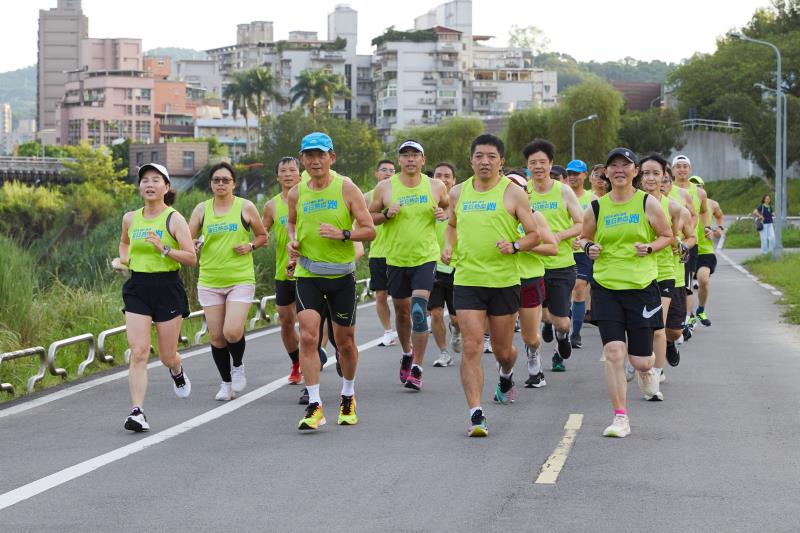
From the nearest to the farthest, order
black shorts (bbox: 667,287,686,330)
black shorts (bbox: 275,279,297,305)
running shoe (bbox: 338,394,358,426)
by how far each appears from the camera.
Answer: running shoe (bbox: 338,394,358,426) < black shorts (bbox: 275,279,297,305) < black shorts (bbox: 667,287,686,330)

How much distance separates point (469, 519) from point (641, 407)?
174 inches

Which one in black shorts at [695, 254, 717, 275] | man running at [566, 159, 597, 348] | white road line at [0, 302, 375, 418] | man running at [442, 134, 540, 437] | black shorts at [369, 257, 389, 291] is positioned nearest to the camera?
man running at [442, 134, 540, 437]

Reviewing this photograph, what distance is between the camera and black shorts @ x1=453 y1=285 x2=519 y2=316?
9.66 meters

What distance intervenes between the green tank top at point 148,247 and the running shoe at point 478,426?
2607 mm

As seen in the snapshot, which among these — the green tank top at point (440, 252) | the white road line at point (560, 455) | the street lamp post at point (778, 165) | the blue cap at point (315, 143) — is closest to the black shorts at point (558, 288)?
the green tank top at point (440, 252)

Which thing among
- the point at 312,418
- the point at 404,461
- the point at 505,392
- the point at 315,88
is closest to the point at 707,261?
the point at 505,392

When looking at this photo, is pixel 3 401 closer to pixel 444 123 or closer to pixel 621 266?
pixel 621 266

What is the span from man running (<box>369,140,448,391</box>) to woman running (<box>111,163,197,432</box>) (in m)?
2.36

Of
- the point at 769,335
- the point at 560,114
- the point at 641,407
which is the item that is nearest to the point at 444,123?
the point at 560,114

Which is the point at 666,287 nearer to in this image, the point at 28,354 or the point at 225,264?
the point at 225,264

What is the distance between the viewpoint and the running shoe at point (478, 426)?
9430 millimetres

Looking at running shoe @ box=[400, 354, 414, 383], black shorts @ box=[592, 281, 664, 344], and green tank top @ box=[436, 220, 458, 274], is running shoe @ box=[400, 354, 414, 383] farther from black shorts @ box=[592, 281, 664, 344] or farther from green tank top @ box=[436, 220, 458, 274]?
black shorts @ box=[592, 281, 664, 344]

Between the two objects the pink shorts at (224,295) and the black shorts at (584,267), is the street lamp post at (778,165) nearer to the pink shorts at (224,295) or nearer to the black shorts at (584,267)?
the black shorts at (584,267)

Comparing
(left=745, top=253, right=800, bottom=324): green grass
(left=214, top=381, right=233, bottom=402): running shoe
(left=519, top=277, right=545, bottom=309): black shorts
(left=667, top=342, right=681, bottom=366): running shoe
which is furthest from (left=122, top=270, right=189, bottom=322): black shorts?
(left=745, top=253, right=800, bottom=324): green grass
